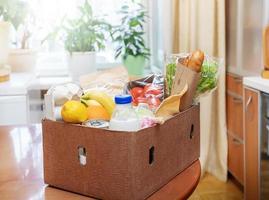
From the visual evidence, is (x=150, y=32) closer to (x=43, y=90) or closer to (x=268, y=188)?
(x=43, y=90)

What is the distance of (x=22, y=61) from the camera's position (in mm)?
3016

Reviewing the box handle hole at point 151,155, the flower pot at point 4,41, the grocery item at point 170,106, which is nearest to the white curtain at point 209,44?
the flower pot at point 4,41

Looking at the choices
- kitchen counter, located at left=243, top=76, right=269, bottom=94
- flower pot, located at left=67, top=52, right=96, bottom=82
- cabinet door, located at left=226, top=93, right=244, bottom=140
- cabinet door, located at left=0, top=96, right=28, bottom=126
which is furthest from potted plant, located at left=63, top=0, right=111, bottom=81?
kitchen counter, located at left=243, top=76, right=269, bottom=94

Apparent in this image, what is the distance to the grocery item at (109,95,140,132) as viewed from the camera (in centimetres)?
82

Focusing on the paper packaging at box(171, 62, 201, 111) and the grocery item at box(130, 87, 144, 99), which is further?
the grocery item at box(130, 87, 144, 99)

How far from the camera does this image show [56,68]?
3.80 metres

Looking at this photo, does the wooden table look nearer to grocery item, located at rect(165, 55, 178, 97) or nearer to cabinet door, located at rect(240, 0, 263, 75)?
grocery item, located at rect(165, 55, 178, 97)

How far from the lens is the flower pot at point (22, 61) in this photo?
118 inches

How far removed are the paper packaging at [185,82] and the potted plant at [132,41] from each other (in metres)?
2.41

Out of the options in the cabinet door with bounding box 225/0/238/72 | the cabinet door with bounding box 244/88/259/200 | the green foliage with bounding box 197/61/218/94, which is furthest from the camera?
the cabinet door with bounding box 225/0/238/72

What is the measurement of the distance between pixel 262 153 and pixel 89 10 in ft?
5.90

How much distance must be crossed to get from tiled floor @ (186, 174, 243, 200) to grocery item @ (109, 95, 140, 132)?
88.3 inches

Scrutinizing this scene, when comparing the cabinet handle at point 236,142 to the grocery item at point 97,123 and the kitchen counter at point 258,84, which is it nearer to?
the kitchen counter at point 258,84

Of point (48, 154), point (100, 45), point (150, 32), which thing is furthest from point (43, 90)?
point (48, 154)
